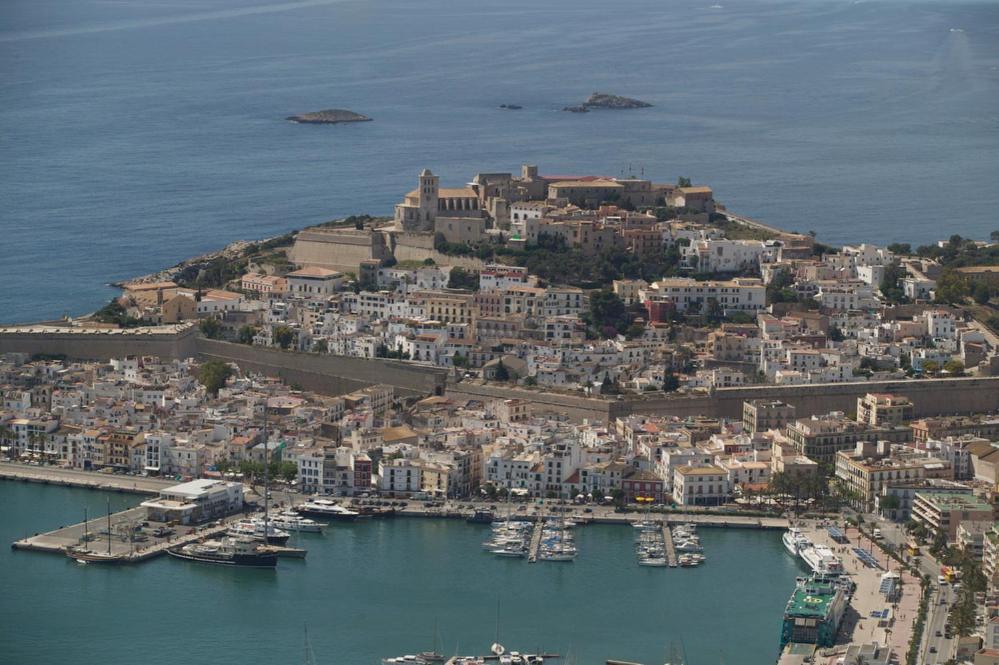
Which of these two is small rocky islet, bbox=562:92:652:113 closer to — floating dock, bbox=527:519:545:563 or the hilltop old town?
the hilltop old town

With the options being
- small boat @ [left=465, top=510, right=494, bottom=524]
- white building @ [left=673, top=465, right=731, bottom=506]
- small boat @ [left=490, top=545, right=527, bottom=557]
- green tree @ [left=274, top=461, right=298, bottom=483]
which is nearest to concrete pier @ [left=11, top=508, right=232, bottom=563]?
green tree @ [left=274, top=461, right=298, bottom=483]

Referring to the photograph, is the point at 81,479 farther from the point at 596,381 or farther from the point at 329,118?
the point at 329,118

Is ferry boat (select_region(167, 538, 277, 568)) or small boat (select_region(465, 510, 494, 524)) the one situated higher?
small boat (select_region(465, 510, 494, 524))

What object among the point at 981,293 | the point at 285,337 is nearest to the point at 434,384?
the point at 285,337

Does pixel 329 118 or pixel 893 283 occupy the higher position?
pixel 329 118

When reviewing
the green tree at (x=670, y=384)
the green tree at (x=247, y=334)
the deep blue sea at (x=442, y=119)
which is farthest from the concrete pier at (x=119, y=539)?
the deep blue sea at (x=442, y=119)

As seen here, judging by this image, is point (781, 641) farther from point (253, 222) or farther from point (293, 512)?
point (253, 222)

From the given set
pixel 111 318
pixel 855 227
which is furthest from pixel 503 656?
pixel 855 227
